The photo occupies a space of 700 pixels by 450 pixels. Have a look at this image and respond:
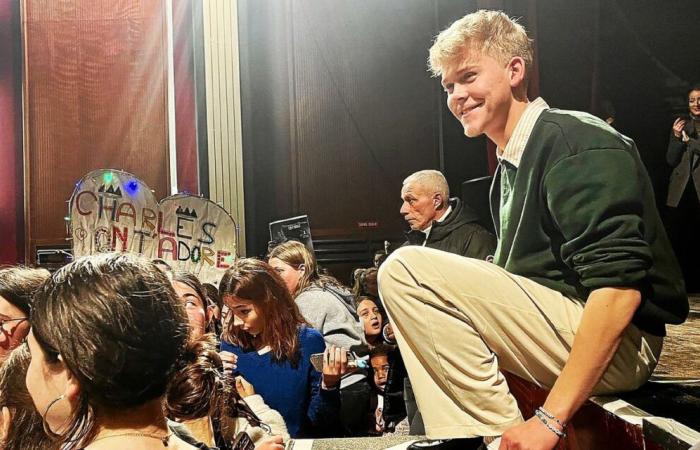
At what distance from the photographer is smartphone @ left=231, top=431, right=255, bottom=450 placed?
5.03ft

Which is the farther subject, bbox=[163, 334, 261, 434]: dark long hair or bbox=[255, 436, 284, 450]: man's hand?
bbox=[255, 436, 284, 450]: man's hand

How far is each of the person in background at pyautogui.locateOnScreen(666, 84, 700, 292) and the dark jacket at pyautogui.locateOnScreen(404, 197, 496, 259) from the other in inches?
23.4

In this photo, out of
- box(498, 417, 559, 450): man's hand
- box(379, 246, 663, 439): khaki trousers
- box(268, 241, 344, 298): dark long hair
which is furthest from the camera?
box(268, 241, 344, 298): dark long hair

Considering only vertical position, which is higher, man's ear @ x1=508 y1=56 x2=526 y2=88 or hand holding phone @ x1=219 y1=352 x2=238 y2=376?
man's ear @ x1=508 y1=56 x2=526 y2=88

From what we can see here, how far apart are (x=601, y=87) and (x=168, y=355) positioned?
1.85 m

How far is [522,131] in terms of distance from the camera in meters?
1.46

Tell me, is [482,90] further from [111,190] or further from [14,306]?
[111,190]

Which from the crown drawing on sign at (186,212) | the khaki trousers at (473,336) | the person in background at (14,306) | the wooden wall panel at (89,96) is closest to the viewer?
the khaki trousers at (473,336)

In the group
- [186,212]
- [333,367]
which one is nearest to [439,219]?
[333,367]

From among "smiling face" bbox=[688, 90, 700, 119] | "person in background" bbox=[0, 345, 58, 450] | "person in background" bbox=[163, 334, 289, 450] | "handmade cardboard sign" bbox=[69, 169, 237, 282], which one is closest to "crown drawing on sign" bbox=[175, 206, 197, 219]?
"handmade cardboard sign" bbox=[69, 169, 237, 282]

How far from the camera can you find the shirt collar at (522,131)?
4.76ft

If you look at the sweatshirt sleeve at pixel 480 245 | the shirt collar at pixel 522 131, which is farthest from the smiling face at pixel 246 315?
the shirt collar at pixel 522 131

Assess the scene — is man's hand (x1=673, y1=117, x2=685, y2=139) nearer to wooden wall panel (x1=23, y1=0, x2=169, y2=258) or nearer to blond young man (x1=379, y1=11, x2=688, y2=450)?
blond young man (x1=379, y1=11, x2=688, y2=450)

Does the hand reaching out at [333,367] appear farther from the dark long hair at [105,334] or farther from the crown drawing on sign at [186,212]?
the dark long hair at [105,334]
